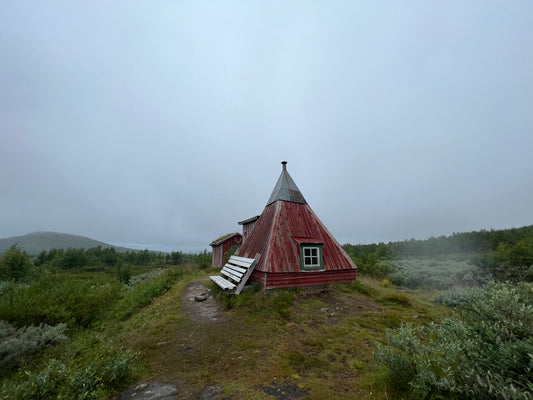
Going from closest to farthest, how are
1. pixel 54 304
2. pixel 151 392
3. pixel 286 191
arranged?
pixel 151 392 → pixel 54 304 → pixel 286 191

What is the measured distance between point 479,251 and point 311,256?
47379 millimetres

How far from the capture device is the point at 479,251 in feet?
132

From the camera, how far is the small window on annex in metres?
11.0

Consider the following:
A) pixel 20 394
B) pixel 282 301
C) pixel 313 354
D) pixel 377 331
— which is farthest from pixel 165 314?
pixel 377 331

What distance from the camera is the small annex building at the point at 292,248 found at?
10.3m

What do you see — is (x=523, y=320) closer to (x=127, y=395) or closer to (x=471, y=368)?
(x=471, y=368)

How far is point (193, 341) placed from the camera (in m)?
6.89

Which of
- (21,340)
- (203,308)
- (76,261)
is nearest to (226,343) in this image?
(203,308)

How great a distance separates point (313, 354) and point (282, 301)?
3.38m

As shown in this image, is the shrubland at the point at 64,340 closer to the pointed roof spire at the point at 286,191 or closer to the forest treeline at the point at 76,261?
the pointed roof spire at the point at 286,191

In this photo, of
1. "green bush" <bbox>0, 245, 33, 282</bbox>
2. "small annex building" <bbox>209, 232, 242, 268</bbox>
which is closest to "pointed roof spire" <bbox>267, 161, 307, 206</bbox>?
"small annex building" <bbox>209, 232, 242, 268</bbox>

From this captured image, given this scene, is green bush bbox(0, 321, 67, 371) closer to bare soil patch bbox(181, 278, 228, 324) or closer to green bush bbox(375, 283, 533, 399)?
bare soil patch bbox(181, 278, 228, 324)

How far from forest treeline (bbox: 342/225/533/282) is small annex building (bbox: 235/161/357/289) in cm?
1084

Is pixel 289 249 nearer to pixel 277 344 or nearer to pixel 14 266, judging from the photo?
pixel 277 344
